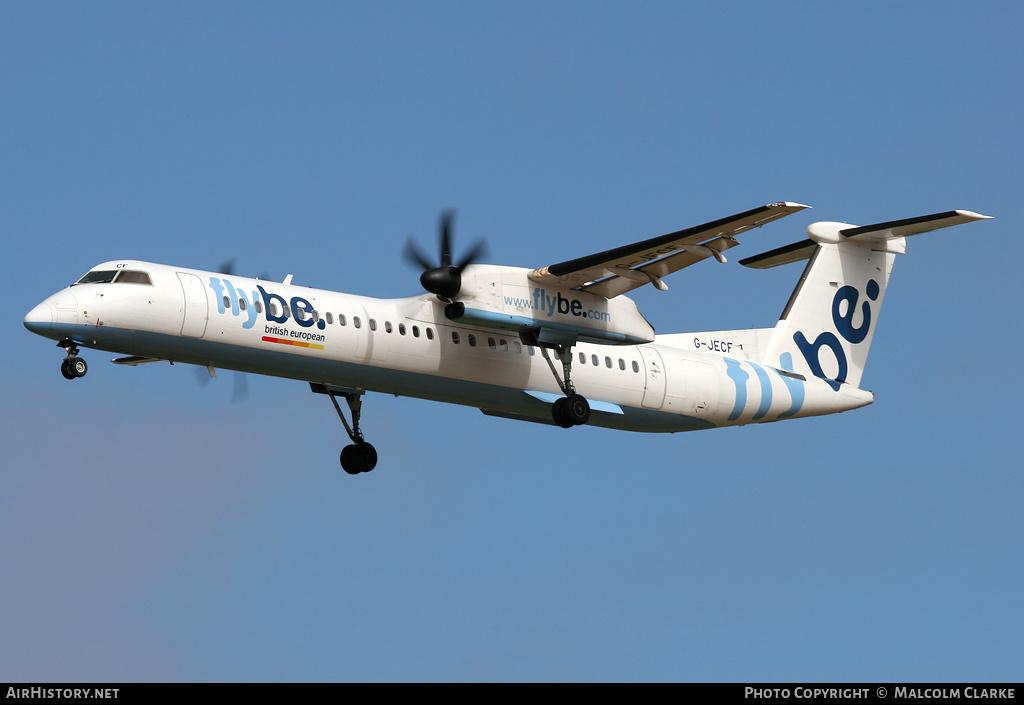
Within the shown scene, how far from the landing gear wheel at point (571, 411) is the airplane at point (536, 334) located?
1.0 inches

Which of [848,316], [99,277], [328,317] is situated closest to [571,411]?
[328,317]

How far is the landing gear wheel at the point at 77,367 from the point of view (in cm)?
1698

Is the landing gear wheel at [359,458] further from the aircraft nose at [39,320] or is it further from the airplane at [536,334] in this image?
the aircraft nose at [39,320]

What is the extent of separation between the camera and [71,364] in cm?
1700

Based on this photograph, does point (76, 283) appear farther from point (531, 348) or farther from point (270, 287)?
point (531, 348)

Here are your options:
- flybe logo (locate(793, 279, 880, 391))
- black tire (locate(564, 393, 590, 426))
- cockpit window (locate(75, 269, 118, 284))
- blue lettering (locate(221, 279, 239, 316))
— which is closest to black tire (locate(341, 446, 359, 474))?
black tire (locate(564, 393, 590, 426))

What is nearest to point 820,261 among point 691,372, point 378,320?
point 691,372

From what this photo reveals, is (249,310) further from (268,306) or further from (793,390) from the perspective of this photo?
(793,390)

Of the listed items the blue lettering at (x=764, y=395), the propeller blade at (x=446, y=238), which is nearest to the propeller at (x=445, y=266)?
the propeller blade at (x=446, y=238)

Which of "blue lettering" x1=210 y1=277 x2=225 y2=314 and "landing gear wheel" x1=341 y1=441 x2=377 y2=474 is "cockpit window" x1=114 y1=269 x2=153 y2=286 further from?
"landing gear wheel" x1=341 y1=441 x2=377 y2=474

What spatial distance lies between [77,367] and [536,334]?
276 inches

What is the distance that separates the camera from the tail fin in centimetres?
2434
